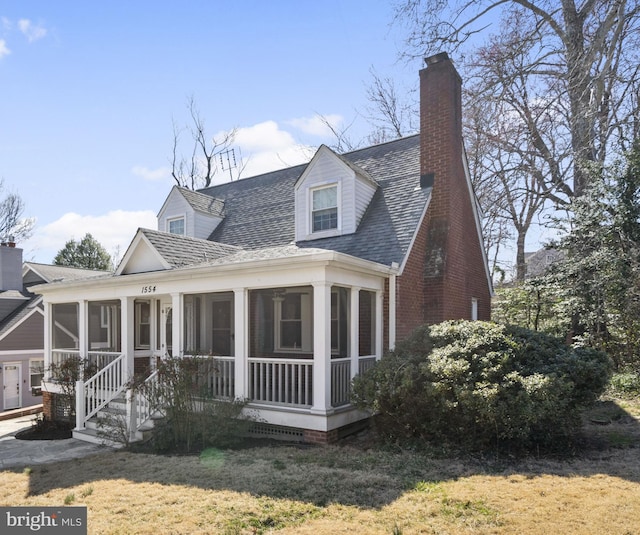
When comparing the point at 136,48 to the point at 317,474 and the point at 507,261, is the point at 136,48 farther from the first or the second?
the point at 507,261

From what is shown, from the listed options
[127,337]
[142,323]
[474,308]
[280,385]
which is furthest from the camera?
[142,323]

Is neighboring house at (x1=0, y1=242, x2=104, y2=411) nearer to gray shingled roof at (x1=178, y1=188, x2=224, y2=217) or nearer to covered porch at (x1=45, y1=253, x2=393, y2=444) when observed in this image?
gray shingled roof at (x1=178, y1=188, x2=224, y2=217)

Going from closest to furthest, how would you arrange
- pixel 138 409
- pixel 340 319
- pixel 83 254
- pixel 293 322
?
pixel 138 409, pixel 340 319, pixel 293 322, pixel 83 254

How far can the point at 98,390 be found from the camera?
1085 cm

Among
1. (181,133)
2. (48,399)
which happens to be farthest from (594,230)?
(181,133)

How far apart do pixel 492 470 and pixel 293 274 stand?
14.6 ft

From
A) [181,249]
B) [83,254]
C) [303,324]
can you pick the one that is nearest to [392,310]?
[303,324]

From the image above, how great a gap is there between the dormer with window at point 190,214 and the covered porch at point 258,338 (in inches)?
121

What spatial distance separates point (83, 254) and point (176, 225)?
24.4m

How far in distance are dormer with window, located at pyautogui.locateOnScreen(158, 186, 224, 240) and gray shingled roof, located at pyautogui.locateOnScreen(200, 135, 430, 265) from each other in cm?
33

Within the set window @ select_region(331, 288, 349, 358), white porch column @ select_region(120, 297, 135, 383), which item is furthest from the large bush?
white porch column @ select_region(120, 297, 135, 383)

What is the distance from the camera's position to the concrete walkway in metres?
8.16

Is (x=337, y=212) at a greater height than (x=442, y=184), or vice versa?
(x=442, y=184)

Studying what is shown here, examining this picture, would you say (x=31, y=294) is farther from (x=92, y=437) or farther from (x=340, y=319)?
(x=340, y=319)
